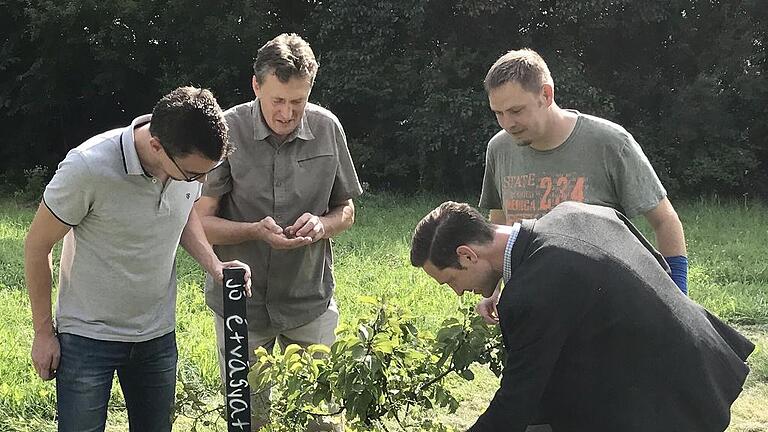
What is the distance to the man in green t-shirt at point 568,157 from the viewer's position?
2.65m

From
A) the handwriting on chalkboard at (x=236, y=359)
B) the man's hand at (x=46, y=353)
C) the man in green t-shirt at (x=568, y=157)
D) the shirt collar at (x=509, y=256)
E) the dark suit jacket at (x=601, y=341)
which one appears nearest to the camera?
the dark suit jacket at (x=601, y=341)

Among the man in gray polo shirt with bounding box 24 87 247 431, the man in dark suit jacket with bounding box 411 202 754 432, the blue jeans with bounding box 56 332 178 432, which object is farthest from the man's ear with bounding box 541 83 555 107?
the blue jeans with bounding box 56 332 178 432

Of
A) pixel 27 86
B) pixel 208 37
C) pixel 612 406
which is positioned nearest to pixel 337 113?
pixel 208 37

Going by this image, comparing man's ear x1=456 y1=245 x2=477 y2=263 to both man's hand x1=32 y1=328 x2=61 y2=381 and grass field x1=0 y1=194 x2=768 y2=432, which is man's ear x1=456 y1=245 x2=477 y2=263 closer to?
grass field x1=0 y1=194 x2=768 y2=432

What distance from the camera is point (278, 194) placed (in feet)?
9.62

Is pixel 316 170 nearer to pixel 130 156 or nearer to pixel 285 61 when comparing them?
pixel 285 61

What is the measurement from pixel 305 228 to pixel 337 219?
0.25m

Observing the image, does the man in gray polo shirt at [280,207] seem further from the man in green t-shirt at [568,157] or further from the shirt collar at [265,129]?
the man in green t-shirt at [568,157]

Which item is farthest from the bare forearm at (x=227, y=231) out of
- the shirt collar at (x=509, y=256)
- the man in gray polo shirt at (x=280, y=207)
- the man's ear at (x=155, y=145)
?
the shirt collar at (x=509, y=256)

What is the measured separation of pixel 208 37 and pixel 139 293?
12.8m

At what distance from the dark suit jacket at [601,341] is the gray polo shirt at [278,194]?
44.9 inches

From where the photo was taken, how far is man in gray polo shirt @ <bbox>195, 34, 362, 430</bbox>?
2.82 metres

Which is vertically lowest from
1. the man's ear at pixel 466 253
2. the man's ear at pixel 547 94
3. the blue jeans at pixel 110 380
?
the blue jeans at pixel 110 380

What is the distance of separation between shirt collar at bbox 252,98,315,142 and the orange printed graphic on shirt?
74 centimetres
